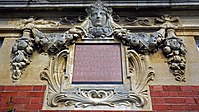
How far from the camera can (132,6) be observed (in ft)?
23.9

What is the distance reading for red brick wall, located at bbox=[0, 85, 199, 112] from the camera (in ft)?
17.9

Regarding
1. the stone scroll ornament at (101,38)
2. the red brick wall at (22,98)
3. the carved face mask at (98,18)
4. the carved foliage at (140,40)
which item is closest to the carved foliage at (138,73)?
the stone scroll ornament at (101,38)

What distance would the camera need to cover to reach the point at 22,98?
5613 millimetres

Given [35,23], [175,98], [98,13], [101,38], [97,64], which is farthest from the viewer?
[35,23]

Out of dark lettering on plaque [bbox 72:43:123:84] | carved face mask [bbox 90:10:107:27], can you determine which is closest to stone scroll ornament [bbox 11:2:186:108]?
carved face mask [bbox 90:10:107:27]

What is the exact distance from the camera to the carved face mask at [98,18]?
680cm

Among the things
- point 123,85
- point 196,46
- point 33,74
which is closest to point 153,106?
point 123,85

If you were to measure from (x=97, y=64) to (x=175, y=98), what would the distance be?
169 centimetres

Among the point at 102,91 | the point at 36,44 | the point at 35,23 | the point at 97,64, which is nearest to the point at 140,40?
the point at 97,64

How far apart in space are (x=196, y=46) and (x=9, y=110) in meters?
4.15

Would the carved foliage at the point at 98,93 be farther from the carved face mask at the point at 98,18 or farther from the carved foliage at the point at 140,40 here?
the carved face mask at the point at 98,18

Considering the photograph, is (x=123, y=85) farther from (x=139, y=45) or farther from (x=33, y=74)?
(x=33, y=74)

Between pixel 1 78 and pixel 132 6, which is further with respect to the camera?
pixel 132 6

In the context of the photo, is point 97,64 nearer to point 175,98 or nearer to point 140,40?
point 140,40
